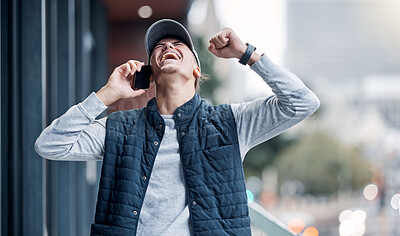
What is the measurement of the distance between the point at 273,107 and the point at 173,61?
0.81 ft

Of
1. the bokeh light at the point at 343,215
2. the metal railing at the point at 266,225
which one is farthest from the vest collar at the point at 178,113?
the bokeh light at the point at 343,215

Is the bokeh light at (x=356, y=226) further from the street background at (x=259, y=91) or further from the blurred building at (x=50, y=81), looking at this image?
the blurred building at (x=50, y=81)

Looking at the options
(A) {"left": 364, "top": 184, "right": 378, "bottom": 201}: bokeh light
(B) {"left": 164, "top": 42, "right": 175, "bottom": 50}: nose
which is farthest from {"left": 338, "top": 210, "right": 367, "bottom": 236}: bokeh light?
(B) {"left": 164, "top": 42, "right": 175, "bottom": 50}: nose

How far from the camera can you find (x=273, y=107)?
99 centimetres

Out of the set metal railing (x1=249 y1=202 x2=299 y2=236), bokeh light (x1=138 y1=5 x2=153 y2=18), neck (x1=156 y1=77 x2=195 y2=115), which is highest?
bokeh light (x1=138 y1=5 x2=153 y2=18)

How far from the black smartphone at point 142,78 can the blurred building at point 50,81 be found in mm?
36

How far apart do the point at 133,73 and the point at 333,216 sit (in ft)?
36.5

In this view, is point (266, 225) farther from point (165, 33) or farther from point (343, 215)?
point (343, 215)

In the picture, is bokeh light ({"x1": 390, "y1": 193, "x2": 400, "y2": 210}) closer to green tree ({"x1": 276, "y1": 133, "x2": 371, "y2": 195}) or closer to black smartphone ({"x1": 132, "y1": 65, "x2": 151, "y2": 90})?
green tree ({"x1": 276, "y1": 133, "x2": 371, "y2": 195})

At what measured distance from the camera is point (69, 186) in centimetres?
204

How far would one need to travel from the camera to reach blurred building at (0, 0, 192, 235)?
53.7 inches

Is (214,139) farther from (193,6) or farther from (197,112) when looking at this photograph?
(193,6)

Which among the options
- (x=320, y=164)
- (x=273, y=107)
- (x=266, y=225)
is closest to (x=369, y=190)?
(x=320, y=164)

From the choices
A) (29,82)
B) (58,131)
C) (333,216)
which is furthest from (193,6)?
(333,216)
